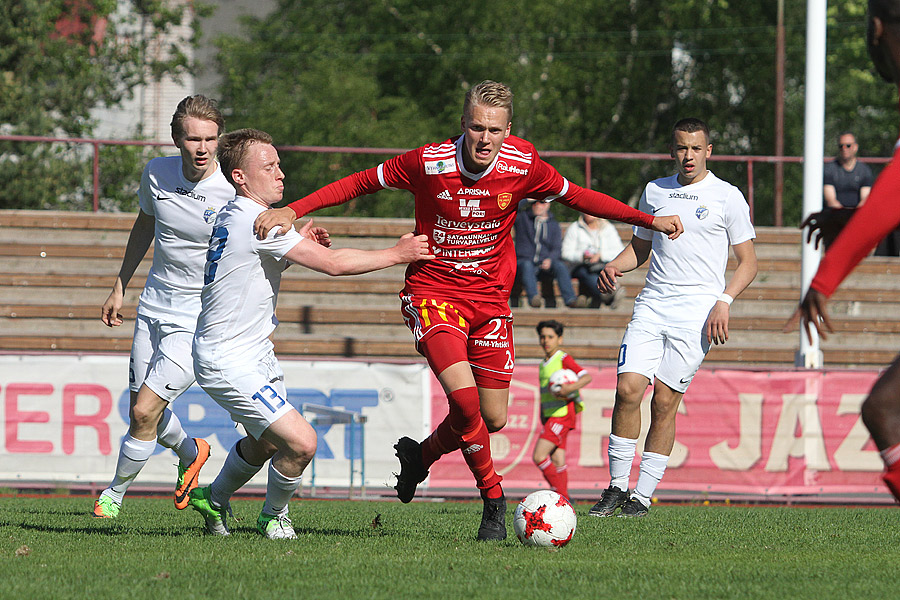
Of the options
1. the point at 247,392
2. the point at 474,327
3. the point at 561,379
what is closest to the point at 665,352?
the point at 474,327

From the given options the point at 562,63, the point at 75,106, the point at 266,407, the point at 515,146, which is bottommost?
the point at 266,407

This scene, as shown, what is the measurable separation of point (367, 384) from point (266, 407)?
6.59 metres

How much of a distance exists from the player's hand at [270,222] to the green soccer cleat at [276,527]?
5.58ft

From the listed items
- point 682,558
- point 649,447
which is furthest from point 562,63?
point 682,558

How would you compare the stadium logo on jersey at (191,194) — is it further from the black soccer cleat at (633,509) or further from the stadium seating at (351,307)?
the stadium seating at (351,307)

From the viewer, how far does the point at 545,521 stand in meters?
6.18

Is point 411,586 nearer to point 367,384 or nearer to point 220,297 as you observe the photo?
point 220,297

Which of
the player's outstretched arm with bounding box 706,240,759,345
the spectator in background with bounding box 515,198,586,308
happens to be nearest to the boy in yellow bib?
the player's outstretched arm with bounding box 706,240,759,345

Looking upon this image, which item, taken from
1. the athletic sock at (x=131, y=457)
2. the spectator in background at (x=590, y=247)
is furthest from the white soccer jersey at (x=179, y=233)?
the spectator in background at (x=590, y=247)

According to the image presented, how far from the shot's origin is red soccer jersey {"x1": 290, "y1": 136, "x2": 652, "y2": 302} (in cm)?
676

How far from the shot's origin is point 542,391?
40.4 feet

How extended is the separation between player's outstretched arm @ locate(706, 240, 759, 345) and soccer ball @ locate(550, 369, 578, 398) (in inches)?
156

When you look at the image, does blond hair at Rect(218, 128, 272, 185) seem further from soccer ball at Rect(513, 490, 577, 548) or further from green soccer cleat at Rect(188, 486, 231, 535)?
soccer ball at Rect(513, 490, 577, 548)

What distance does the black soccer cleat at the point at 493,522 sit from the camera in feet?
21.4
